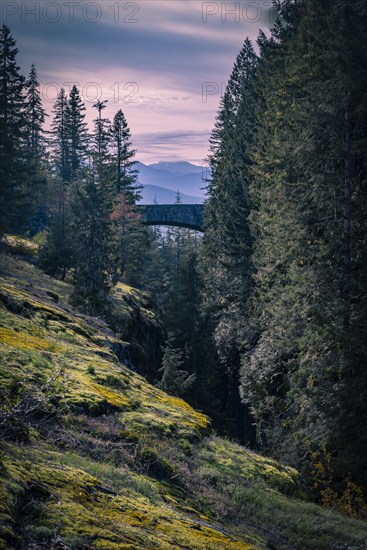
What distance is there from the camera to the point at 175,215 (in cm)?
6022

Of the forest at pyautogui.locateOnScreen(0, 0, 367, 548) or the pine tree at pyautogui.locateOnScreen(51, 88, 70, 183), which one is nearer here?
the forest at pyautogui.locateOnScreen(0, 0, 367, 548)

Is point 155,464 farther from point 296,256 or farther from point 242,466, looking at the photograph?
point 296,256

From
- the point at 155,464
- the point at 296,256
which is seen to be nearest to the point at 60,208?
the point at 296,256

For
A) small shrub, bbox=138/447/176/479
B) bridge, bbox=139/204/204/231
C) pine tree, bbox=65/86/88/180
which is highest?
pine tree, bbox=65/86/88/180

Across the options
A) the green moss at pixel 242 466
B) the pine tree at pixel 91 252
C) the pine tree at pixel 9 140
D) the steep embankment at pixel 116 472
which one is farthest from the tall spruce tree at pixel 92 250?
the green moss at pixel 242 466

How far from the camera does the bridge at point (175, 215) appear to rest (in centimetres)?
5973

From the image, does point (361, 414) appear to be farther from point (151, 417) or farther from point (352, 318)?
point (151, 417)

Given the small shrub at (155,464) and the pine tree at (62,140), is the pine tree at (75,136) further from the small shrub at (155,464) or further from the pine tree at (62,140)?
the small shrub at (155,464)

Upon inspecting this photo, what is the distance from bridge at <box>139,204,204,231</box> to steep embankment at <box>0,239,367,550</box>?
45.8m

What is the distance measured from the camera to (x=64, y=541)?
389 cm

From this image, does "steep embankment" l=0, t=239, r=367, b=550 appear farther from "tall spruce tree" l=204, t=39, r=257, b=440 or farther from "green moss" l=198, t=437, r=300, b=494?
"tall spruce tree" l=204, t=39, r=257, b=440

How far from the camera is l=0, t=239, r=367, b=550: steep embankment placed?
444 cm

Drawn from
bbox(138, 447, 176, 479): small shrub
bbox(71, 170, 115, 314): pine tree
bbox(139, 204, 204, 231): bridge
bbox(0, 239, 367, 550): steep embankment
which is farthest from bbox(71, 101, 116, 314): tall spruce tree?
bbox(139, 204, 204, 231): bridge

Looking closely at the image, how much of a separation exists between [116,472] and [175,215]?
54.2 metres
